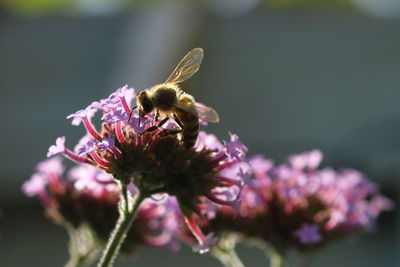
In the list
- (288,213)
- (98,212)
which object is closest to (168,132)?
(98,212)

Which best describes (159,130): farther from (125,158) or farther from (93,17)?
(93,17)

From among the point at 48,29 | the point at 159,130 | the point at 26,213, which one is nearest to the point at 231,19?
the point at 48,29

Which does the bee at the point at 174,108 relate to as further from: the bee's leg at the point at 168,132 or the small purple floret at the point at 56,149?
the small purple floret at the point at 56,149

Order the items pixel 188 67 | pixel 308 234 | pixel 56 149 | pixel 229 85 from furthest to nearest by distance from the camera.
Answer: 1. pixel 229 85
2. pixel 308 234
3. pixel 188 67
4. pixel 56 149

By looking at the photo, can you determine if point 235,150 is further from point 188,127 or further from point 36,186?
point 36,186

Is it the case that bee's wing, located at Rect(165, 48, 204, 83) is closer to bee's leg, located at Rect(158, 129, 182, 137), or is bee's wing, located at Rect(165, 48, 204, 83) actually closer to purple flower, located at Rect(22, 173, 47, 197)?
bee's leg, located at Rect(158, 129, 182, 137)

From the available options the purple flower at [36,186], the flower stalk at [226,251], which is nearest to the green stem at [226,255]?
the flower stalk at [226,251]
